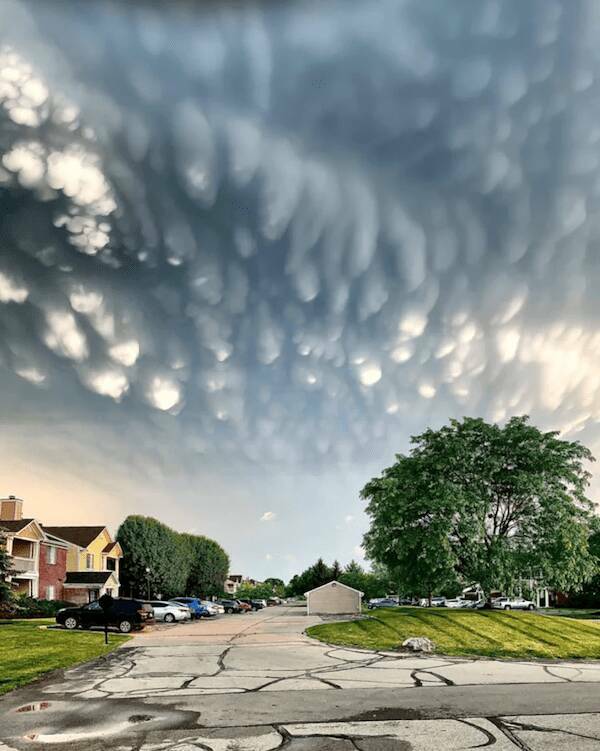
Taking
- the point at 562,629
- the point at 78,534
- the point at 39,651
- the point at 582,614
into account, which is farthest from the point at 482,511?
the point at 78,534

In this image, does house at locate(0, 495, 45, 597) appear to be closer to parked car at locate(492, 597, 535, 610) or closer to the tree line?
the tree line

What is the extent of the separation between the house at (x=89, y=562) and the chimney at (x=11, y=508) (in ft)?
10.4

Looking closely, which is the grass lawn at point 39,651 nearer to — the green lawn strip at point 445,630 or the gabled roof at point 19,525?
the green lawn strip at point 445,630

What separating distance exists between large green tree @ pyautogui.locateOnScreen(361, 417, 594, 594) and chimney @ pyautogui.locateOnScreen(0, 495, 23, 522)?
35241 mm

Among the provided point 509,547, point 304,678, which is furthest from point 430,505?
point 304,678

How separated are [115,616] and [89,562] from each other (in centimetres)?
3711

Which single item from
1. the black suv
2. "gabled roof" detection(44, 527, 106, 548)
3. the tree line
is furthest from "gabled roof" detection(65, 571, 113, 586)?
the black suv

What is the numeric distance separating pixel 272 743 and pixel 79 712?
4024 mm

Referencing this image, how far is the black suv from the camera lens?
32.6 meters

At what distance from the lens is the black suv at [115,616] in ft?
107

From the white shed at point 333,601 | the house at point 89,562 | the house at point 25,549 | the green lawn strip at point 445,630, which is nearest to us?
the green lawn strip at point 445,630

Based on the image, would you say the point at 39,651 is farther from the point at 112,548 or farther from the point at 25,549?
the point at 112,548

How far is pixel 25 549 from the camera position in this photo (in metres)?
57.2

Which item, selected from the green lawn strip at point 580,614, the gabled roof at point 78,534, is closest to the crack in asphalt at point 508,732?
the green lawn strip at point 580,614
